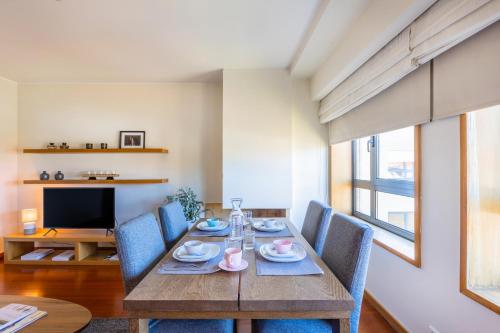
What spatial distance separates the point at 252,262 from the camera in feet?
4.30

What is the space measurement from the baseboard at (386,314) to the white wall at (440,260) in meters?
0.06

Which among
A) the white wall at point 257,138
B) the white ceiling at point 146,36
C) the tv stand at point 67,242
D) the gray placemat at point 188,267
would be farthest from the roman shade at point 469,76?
the tv stand at point 67,242

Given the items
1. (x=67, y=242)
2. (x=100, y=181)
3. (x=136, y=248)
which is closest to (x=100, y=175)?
(x=100, y=181)

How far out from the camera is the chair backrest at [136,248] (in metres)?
1.26

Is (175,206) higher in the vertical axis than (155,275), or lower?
higher

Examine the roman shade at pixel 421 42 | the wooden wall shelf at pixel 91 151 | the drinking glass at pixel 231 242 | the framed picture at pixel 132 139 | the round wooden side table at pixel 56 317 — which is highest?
the roman shade at pixel 421 42

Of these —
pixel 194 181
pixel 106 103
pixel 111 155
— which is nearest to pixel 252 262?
pixel 194 181

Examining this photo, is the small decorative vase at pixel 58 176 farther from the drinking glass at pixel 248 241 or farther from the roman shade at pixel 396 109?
the roman shade at pixel 396 109

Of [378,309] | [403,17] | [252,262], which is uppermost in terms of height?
[403,17]

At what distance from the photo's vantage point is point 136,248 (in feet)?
4.37

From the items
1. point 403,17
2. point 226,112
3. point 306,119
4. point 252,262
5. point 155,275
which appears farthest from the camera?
point 306,119

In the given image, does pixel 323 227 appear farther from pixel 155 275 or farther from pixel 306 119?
pixel 306 119

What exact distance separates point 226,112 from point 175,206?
55.8 inches

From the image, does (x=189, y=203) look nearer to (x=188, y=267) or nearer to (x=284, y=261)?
(x=188, y=267)
